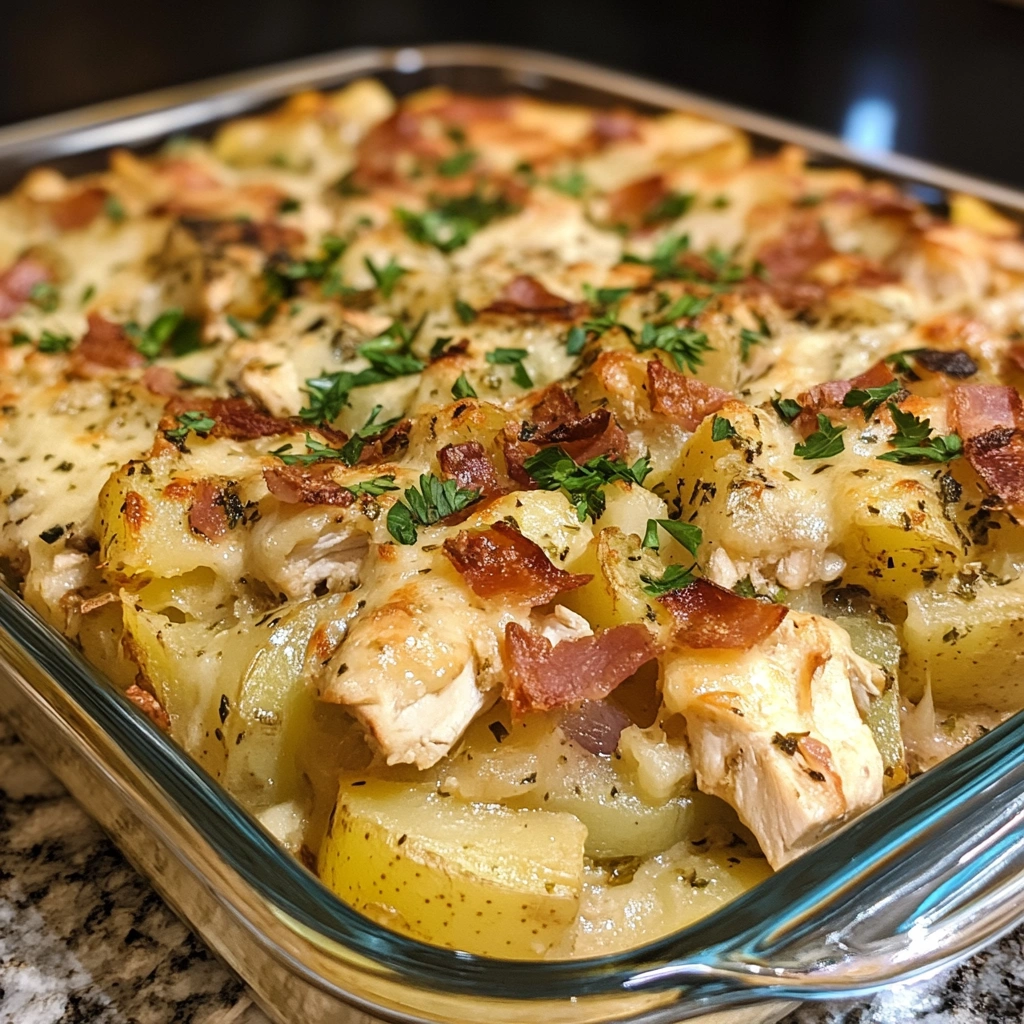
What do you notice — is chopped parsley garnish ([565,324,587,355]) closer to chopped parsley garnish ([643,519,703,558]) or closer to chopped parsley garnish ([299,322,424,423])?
chopped parsley garnish ([299,322,424,423])

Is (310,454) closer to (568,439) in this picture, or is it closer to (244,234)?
(568,439)

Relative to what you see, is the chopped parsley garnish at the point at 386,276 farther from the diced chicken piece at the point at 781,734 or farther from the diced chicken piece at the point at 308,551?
the diced chicken piece at the point at 781,734

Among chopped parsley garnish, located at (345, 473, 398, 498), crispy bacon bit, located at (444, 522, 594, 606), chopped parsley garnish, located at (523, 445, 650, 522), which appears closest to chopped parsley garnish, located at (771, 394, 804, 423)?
chopped parsley garnish, located at (523, 445, 650, 522)

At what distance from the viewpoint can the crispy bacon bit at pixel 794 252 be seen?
7.79ft

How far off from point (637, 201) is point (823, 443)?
1370 millimetres

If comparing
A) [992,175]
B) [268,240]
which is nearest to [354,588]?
[268,240]

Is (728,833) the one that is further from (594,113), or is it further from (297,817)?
(594,113)

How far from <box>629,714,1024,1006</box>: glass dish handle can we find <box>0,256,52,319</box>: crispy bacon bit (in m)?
1.88

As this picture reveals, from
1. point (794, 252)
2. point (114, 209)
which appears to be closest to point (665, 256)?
point (794, 252)

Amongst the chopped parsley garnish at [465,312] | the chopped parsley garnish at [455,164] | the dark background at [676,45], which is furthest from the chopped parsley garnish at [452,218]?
the dark background at [676,45]

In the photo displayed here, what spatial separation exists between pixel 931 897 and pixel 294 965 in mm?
590

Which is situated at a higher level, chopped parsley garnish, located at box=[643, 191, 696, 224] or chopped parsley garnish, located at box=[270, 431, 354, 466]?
chopped parsley garnish, located at box=[270, 431, 354, 466]

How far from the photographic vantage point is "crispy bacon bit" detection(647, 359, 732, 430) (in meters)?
1.57

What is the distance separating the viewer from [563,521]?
1377mm
